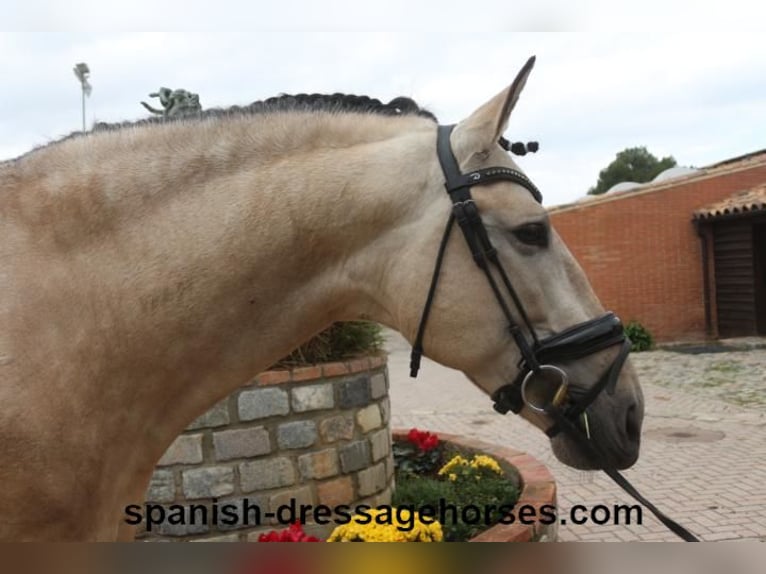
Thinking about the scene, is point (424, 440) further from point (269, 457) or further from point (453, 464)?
point (269, 457)

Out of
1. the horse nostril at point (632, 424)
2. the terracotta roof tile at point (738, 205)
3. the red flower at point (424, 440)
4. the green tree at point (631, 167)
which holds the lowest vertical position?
the red flower at point (424, 440)

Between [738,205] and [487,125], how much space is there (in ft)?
57.5

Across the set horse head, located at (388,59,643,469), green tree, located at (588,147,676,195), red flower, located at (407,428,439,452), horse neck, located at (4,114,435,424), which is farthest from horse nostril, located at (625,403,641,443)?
green tree, located at (588,147,676,195)

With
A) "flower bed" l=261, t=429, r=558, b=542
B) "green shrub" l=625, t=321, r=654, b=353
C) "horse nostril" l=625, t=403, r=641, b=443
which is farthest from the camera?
"green shrub" l=625, t=321, r=654, b=353

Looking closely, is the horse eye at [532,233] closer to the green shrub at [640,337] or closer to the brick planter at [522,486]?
the brick planter at [522,486]

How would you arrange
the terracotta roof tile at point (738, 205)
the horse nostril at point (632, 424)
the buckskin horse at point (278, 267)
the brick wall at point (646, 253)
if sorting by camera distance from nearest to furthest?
the buckskin horse at point (278, 267)
the horse nostril at point (632, 424)
the terracotta roof tile at point (738, 205)
the brick wall at point (646, 253)

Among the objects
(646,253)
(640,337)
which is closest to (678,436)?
(640,337)

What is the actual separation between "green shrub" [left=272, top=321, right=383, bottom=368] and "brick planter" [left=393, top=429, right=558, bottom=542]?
130 cm

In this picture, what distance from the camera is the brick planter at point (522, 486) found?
338 cm

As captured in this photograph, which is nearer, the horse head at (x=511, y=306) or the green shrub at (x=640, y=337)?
the horse head at (x=511, y=306)

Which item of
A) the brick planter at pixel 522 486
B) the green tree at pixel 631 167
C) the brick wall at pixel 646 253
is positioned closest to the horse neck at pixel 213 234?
the brick planter at pixel 522 486

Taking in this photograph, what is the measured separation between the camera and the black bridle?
175 centimetres

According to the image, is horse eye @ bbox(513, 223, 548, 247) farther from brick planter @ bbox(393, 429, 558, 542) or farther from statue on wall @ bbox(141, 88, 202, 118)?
statue on wall @ bbox(141, 88, 202, 118)

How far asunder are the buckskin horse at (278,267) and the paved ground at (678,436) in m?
1.07
